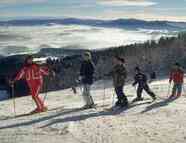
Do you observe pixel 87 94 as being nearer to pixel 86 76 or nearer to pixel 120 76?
pixel 86 76

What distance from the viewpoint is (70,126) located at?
14.2 meters

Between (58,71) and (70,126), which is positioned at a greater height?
(70,126)

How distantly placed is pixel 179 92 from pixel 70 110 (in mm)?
4830

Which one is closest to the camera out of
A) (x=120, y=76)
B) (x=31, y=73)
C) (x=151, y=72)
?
(x=120, y=76)

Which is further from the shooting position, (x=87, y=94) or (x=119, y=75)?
(x=87, y=94)

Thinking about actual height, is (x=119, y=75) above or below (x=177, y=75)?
above

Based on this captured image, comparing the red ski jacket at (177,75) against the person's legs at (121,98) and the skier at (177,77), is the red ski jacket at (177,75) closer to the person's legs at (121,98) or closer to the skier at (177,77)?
the skier at (177,77)

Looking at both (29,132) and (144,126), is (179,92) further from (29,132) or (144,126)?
(29,132)

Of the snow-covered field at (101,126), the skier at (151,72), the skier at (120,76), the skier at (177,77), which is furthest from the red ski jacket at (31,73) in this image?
the skier at (151,72)

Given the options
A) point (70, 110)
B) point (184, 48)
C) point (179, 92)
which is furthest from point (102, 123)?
point (184, 48)

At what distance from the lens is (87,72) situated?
56.9 ft

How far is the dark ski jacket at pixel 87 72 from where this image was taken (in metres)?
17.2

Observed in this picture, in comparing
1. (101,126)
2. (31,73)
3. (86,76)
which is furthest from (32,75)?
(101,126)

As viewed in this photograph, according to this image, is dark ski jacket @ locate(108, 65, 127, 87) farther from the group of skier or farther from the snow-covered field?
the snow-covered field
